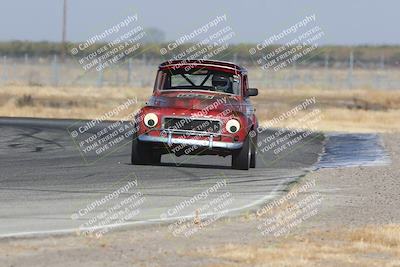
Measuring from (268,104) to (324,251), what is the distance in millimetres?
41784

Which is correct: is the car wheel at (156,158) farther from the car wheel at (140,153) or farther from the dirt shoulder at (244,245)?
the dirt shoulder at (244,245)

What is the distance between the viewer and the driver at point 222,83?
19938mm

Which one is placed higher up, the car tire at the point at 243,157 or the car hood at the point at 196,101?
the car hood at the point at 196,101

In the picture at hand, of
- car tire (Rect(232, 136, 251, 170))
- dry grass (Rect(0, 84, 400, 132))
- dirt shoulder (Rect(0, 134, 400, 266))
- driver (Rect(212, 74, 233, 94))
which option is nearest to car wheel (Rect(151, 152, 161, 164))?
car tire (Rect(232, 136, 251, 170))

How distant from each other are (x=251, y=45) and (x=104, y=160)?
121 meters

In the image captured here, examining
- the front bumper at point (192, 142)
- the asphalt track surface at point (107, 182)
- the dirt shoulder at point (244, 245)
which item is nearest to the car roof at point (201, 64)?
the asphalt track surface at point (107, 182)

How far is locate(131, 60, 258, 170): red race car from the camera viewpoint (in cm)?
1841

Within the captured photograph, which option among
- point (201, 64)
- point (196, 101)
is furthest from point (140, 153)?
point (201, 64)

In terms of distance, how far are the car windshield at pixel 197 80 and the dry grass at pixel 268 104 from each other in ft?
56.4

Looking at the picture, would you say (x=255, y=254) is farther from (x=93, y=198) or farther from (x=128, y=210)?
(x=93, y=198)

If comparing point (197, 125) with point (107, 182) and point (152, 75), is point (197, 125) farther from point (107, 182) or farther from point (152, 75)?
point (152, 75)

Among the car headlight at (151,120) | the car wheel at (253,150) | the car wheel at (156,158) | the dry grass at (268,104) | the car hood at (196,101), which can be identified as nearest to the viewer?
the car headlight at (151,120)

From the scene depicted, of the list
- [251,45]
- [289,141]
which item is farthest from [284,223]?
[251,45]

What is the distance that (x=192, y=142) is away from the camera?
1833 centimetres
